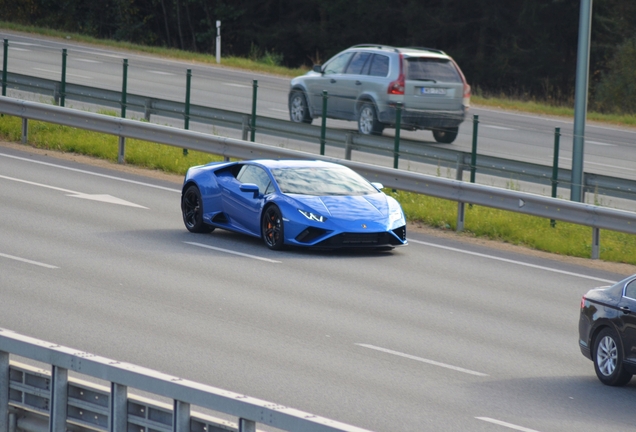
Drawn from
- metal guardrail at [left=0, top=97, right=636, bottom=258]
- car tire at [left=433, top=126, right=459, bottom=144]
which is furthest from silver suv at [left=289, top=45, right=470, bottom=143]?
metal guardrail at [left=0, top=97, right=636, bottom=258]

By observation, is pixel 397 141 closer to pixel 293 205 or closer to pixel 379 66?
pixel 379 66

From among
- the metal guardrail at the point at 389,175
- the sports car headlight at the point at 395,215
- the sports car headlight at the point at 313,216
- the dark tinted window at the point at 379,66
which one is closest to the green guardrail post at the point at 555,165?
the metal guardrail at the point at 389,175

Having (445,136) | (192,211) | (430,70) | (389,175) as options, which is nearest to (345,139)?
(389,175)

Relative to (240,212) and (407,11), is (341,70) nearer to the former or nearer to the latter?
(240,212)

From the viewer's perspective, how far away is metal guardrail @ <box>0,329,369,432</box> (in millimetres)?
5449

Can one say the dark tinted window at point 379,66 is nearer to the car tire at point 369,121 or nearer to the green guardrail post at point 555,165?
the car tire at point 369,121

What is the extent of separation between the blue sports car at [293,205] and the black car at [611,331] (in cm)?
526

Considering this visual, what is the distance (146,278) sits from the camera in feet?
45.0

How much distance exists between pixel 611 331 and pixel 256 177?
287 inches

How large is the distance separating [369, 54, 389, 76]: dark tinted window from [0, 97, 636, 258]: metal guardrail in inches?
223

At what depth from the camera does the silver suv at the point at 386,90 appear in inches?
1005

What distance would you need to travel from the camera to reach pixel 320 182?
1653cm

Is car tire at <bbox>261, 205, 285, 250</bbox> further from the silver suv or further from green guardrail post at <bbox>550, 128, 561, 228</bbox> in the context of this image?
the silver suv

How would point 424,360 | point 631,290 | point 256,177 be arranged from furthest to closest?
1. point 256,177
2. point 424,360
3. point 631,290
